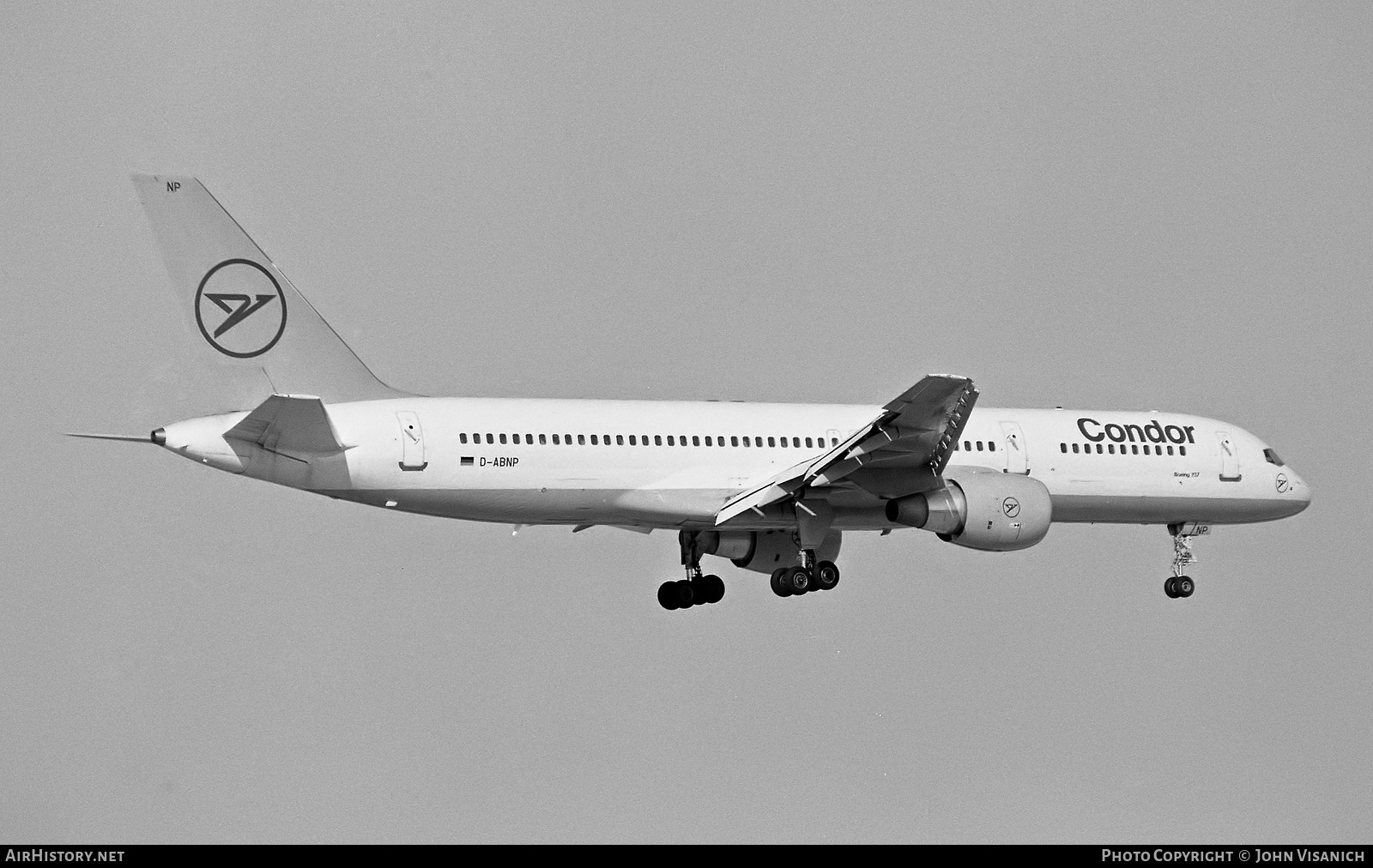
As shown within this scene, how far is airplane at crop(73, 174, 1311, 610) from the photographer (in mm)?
31781

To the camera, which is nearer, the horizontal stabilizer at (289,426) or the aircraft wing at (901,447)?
the horizontal stabilizer at (289,426)

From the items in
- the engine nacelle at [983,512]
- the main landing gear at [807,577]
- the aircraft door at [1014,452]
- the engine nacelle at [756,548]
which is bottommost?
the main landing gear at [807,577]

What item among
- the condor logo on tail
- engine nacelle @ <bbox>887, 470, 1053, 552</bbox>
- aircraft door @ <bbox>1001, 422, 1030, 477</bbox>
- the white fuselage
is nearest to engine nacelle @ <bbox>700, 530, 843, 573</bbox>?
the white fuselage

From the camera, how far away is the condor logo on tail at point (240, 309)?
31.9 metres

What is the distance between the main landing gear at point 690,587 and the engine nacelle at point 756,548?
0.29 meters

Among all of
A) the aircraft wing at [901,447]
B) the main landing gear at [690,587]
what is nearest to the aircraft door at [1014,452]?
the aircraft wing at [901,447]

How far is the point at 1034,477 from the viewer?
1476 inches

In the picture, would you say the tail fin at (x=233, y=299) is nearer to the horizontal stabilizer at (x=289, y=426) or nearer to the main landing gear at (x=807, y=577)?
the horizontal stabilizer at (x=289, y=426)

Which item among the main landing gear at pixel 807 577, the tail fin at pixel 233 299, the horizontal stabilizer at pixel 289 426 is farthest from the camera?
the main landing gear at pixel 807 577

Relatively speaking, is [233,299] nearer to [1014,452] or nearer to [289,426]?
[289,426]

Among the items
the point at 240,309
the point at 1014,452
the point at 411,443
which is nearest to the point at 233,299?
the point at 240,309

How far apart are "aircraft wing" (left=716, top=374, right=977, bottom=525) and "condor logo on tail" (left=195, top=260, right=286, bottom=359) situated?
Result: 8.17m

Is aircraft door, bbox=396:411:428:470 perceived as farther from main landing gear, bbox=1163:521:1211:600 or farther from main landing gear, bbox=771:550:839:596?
main landing gear, bbox=1163:521:1211:600
